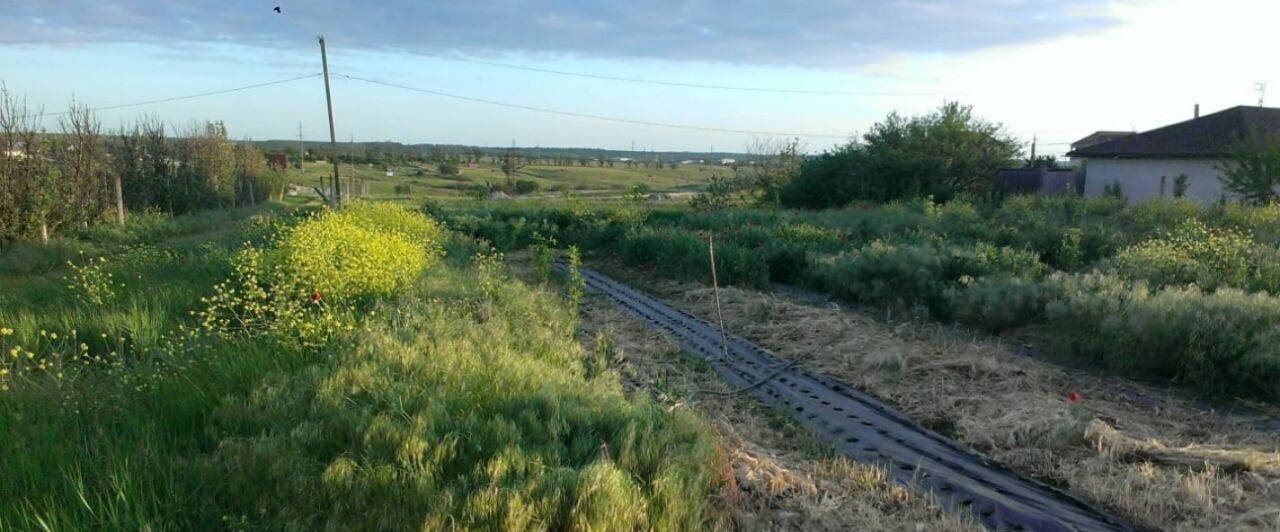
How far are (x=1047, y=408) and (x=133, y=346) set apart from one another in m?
7.20

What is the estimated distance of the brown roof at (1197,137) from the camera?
2688cm

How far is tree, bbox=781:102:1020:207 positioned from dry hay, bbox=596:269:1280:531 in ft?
66.7

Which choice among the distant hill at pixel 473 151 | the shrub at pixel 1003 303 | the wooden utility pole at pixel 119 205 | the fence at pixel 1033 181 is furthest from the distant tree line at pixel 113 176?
the distant hill at pixel 473 151

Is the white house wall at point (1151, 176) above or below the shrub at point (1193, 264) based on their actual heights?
above

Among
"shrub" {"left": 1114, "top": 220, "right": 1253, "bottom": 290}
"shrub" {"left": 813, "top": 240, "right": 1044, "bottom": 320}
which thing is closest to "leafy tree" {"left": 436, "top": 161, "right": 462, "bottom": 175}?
"shrub" {"left": 813, "top": 240, "right": 1044, "bottom": 320}

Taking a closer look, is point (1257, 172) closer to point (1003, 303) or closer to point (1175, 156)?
point (1175, 156)

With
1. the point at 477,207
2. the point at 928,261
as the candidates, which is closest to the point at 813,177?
the point at 477,207

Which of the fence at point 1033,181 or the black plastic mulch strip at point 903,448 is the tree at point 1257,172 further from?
the black plastic mulch strip at point 903,448

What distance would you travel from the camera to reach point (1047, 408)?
607 centimetres

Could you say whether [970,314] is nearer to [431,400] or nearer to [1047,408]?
[1047,408]

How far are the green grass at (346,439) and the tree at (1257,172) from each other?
20760mm

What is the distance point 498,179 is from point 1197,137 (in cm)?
4974

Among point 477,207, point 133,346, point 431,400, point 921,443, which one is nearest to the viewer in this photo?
point 431,400

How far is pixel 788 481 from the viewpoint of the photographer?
4.43 m
